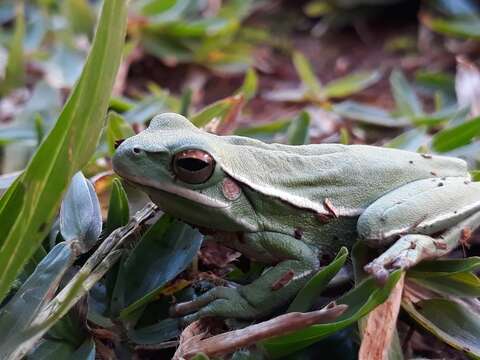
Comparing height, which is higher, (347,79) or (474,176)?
(474,176)

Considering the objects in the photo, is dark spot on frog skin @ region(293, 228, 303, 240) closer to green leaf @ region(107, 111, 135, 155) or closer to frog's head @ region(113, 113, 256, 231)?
frog's head @ region(113, 113, 256, 231)

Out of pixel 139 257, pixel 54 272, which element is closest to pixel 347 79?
pixel 139 257

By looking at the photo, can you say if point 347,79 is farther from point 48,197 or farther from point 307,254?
point 48,197

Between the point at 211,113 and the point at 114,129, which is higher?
the point at 114,129

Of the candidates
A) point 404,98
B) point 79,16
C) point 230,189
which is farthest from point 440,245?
point 79,16

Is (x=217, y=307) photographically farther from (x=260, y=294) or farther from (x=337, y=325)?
(x=337, y=325)

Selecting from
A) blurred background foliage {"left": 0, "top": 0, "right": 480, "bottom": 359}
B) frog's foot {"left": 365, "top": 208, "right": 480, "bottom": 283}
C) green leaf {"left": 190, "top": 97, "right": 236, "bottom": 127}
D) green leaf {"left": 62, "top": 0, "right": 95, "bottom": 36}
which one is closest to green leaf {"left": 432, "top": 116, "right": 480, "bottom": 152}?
blurred background foliage {"left": 0, "top": 0, "right": 480, "bottom": 359}

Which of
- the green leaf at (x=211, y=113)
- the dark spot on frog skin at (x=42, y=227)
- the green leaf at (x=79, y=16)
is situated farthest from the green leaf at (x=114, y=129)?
the green leaf at (x=79, y=16)
